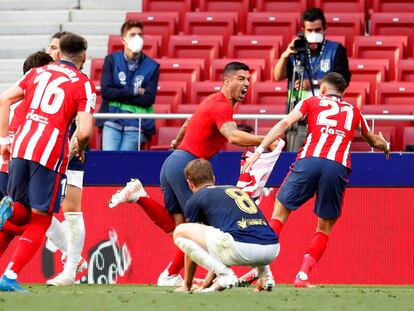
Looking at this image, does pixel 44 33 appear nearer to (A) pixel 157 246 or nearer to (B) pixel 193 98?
(B) pixel 193 98

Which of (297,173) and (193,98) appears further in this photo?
(193,98)

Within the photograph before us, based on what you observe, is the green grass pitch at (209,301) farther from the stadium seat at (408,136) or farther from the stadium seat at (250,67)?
the stadium seat at (250,67)

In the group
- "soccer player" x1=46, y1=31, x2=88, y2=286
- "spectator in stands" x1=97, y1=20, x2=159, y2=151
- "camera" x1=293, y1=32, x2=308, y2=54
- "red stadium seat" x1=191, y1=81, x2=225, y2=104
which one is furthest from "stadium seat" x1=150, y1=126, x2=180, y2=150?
"soccer player" x1=46, y1=31, x2=88, y2=286

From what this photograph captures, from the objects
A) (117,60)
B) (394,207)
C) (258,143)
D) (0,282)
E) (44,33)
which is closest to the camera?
(0,282)

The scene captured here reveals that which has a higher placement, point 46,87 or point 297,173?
point 46,87

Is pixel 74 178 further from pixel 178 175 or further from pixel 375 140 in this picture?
pixel 375 140

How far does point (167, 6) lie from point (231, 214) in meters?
7.95

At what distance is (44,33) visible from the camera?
62.1 feet

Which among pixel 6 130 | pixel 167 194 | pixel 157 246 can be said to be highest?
pixel 6 130

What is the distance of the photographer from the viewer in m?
14.9

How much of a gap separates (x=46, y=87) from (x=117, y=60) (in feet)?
13.9

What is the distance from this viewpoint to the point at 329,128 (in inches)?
512

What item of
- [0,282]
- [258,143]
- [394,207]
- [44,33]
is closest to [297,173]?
[258,143]

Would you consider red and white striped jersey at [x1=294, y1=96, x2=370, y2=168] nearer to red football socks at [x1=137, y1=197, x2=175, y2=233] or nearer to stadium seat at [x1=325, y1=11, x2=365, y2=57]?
red football socks at [x1=137, y1=197, x2=175, y2=233]
